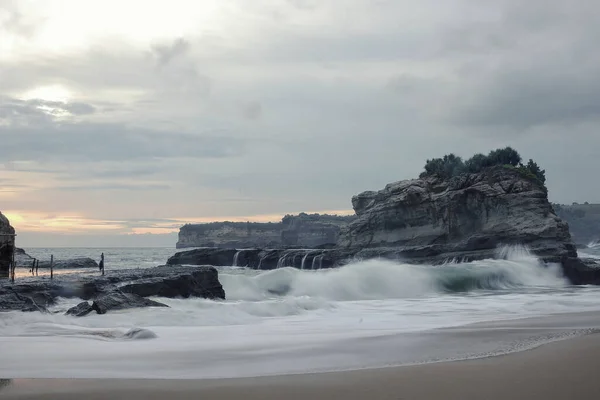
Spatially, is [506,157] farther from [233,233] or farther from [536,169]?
[233,233]

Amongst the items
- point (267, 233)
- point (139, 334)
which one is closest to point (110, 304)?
point (139, 334)

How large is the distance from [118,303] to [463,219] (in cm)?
4162

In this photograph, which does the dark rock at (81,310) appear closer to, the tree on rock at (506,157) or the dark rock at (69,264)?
the dark rock at (69,264)

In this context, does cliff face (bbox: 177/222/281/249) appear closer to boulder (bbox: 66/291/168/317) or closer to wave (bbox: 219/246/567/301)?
wave (bbox: 219/246/567/301)

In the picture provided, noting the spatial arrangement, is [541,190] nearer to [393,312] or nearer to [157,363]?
[393,312]

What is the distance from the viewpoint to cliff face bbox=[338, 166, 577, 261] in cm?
4216

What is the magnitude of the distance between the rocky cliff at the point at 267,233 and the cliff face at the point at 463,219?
2124 inches

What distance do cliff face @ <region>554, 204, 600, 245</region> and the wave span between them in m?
122

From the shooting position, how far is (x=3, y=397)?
602cm

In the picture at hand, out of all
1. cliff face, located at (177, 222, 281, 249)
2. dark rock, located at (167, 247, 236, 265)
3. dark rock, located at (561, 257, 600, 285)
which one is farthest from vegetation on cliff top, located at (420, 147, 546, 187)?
cliff face, located at (177, 222, 281, 249)

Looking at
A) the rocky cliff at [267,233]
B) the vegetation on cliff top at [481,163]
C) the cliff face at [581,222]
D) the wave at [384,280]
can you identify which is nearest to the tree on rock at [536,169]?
the vegetation on cliff top at [481,163]

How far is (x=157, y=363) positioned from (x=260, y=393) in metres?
2.26

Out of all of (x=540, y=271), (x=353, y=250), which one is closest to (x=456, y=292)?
(x=540, y=271)

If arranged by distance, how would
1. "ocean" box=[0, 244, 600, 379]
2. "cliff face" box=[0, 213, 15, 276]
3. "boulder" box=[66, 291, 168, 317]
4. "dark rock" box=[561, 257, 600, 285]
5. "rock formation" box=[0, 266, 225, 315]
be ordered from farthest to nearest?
"dark rock" box=[561, 257, 600, 285] < "cliff face" box=[0, 213, 15, 276] < "rock formation" box=[0, 266, 225, 315] < "boulder" box=[66, 291, 168, 317] < "ocean" box=[0, 244, 600, 379]
